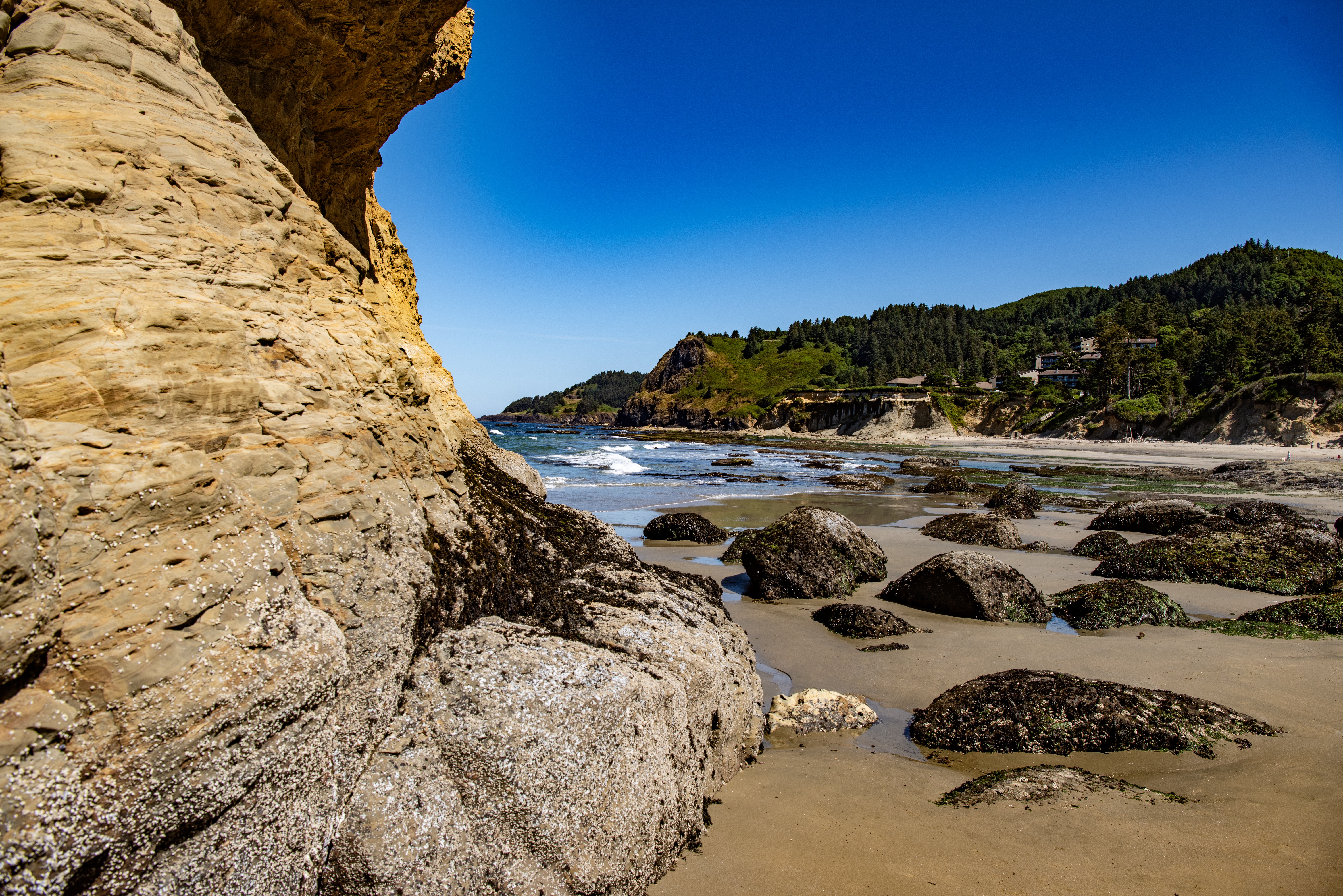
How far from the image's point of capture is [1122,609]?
7734 mm

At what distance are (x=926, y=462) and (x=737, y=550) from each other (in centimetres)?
3164

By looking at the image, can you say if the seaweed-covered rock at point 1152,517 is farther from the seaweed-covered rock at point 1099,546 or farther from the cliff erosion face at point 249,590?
the cliff erosion face at point 249,590

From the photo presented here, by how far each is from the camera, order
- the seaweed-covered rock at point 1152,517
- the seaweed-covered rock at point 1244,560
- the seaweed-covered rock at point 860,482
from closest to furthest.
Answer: the seaweed-covered rock at point 1244,560, the seaweed-covered rock at point 1152,517, the seaweed-covered rock at point 860,482

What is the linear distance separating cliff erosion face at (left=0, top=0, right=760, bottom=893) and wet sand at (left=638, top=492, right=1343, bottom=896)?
45 cm

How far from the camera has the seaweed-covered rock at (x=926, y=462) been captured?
36594 millimetres

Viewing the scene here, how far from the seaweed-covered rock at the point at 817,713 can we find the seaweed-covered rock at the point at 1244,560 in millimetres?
7181

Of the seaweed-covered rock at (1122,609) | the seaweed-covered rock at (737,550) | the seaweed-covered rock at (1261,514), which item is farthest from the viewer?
the seaweed-covered rock at (1261,514)

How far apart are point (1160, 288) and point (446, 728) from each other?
188m

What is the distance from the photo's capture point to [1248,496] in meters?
22.0

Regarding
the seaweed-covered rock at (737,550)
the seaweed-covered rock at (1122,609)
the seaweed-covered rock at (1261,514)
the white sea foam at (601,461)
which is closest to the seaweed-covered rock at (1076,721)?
the seaweed-covered rock at (1122,609)

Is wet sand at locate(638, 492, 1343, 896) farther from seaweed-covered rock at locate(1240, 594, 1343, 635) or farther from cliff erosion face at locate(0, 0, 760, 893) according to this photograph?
seaweed-covered rock at locate(1240, 594, 1343, 635)

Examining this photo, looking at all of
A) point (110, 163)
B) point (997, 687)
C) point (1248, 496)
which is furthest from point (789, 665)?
point (1248, 496)

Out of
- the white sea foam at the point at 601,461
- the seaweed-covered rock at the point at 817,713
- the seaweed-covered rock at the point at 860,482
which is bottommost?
the seaweed-covered rock at the point at 860,482

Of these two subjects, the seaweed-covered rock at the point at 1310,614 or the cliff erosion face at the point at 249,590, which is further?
the seaweed-covered rock at the point at 1310,614
